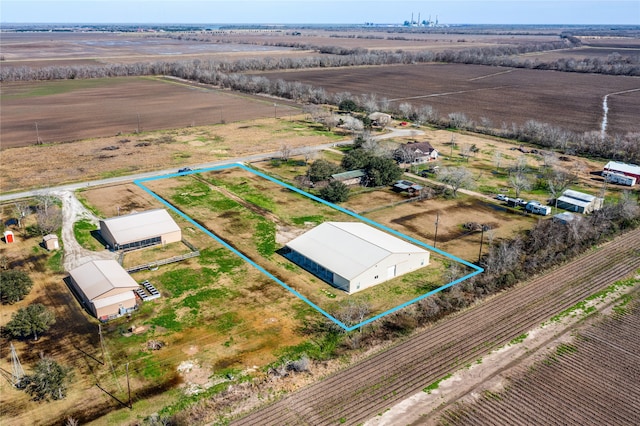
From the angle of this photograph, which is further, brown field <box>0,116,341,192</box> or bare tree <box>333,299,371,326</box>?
brown field <box>0,116,341,192</box>

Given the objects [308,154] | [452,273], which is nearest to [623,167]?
[452,273]

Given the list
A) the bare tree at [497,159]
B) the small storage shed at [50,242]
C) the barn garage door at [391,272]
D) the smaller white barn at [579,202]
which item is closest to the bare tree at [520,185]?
the smaller white barn at [579,202]

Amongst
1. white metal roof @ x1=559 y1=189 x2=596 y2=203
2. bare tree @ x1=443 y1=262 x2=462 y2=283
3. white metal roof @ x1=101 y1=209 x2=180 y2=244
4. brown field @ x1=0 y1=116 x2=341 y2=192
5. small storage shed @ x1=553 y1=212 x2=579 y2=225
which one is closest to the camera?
bare tree @ x1=443 y1=262 x2=462 y2=283

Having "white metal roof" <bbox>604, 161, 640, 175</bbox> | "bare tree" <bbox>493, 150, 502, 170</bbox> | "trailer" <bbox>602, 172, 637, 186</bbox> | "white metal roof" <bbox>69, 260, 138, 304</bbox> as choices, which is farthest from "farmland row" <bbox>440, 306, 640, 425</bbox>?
"white metal roof" <bbox>604, 161, 640, 175</bbox>

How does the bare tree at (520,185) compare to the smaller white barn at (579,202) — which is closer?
the smaller white barn at (579,202)

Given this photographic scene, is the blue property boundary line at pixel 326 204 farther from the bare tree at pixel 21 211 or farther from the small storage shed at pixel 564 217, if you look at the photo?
the small storage shed at pixel 564 217

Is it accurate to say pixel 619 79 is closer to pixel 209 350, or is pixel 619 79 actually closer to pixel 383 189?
pixel 383 189

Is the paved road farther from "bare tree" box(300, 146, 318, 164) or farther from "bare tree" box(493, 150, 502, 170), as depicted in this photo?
"bare tree" box(493, 150, 502, 170)
